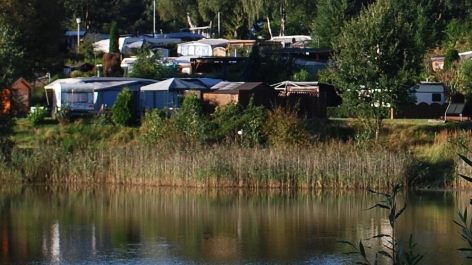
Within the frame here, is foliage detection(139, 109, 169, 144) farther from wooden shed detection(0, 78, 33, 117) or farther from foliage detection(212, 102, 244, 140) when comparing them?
wooden shed detection(0, 78, 33, 117)

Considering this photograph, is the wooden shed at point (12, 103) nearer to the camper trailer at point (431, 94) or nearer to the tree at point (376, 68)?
the tree at point (376, 68)

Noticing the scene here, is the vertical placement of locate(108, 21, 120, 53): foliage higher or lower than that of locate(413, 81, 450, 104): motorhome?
higher

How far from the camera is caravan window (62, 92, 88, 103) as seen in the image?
4638cm

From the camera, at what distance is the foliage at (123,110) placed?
139ft

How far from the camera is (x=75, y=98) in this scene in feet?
152

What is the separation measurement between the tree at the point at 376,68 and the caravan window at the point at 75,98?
13173 mm

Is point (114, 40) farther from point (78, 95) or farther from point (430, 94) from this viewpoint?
point (430, 94)

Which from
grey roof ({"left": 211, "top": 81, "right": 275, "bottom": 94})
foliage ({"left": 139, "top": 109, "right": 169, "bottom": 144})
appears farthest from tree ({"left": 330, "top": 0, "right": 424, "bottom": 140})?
foliage ({"left": 139, "top": 109, "right": 169, "bottom": 144})

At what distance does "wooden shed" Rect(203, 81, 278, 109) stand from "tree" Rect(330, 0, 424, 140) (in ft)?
14.7

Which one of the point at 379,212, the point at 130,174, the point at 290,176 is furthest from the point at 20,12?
the point at 379,212

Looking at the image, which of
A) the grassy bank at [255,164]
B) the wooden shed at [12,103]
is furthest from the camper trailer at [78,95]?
the grassy bank at [255,164]

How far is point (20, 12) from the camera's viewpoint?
5069 centimetres

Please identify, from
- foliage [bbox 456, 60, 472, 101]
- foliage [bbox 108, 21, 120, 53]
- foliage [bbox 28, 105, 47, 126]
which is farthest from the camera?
foliage [bbox 108, 21, 120, 53]

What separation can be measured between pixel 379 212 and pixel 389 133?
9.83m
